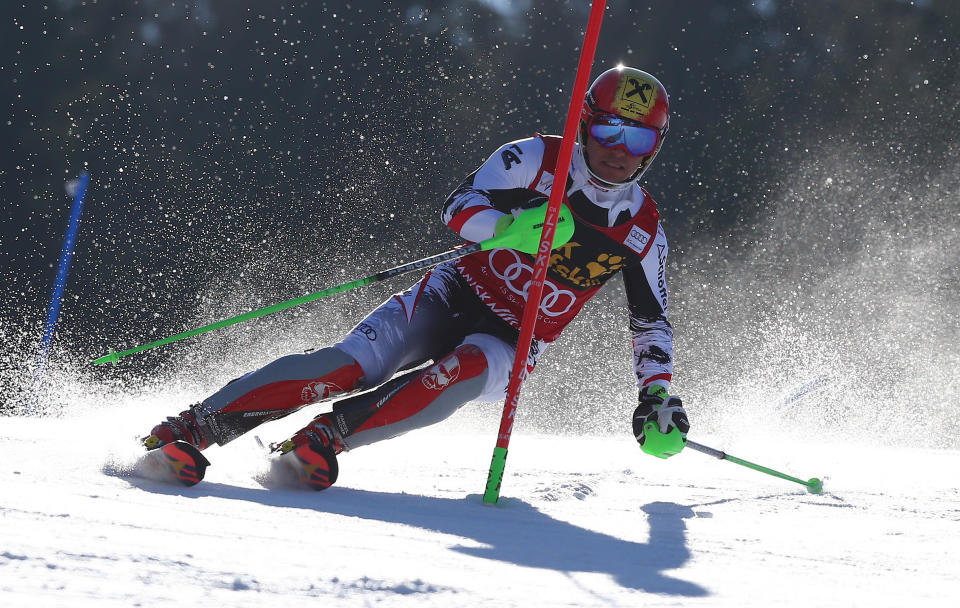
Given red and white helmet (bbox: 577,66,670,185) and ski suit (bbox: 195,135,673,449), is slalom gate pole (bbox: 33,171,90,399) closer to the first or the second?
ski suit (bbox: 195,135,673,449)

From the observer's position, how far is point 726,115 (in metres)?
16.0

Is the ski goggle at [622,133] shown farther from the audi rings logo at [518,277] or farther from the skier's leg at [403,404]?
the skier's leg at [403,404]

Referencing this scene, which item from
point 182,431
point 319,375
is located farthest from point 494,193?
point 182,431

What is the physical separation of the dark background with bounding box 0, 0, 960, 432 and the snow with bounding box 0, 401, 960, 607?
11.7m

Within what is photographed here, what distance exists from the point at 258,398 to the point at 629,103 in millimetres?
1339

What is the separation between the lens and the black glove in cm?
251

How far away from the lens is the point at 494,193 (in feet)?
8.69

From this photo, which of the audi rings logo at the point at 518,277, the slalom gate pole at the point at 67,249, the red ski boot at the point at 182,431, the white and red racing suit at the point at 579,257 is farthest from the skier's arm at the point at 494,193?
the slalom gate pole at the point at 67,249

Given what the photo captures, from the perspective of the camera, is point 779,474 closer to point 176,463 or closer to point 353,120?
point 176,463

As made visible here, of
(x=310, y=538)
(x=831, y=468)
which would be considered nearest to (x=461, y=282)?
(x=831, y=468)

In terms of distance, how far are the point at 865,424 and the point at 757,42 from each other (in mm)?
13114

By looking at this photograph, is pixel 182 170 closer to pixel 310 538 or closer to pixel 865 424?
pixel 865 424

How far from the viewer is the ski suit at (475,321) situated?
233 cm

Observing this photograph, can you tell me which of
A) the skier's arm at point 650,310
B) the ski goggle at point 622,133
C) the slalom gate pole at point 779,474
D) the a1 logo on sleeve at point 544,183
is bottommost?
the slalom gate pole at point 779,474
